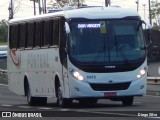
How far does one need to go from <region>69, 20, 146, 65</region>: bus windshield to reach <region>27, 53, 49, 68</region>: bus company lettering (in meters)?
2.50

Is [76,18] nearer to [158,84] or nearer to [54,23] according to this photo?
[54,23]

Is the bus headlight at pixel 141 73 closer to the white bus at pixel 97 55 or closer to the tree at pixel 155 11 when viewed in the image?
the white bus at pixel 97 55

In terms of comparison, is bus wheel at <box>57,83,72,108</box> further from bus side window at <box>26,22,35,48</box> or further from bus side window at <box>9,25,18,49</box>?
bus side window at <box>9,25,18,49</box>

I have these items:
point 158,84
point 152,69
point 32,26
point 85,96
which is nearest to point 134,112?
point 85,96

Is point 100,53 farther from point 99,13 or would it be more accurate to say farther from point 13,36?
point 13,36

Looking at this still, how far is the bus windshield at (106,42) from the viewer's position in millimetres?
24688

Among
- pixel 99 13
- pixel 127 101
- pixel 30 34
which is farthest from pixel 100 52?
pixel 30 34

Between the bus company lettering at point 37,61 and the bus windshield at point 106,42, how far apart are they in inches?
98.3

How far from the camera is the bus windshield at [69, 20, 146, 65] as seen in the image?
24.7m

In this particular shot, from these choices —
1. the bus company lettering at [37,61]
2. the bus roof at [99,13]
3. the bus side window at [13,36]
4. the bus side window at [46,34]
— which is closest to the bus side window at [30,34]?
the bus company lettering at [37,61]

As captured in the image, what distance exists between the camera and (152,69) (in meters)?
58.2

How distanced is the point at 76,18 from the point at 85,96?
92.7 inches

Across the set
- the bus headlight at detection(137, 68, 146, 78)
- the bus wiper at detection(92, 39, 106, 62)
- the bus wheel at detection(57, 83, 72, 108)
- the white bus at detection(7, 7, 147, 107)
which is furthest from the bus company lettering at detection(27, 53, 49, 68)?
the bus headlight at detection(137, 68, 146, 78)

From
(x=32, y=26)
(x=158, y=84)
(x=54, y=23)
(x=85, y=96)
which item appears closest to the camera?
(x=85, y=96)
